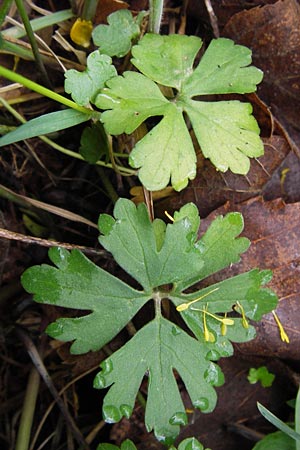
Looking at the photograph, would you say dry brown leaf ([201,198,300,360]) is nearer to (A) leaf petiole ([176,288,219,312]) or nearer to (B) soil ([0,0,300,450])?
(B) soil ([0,0,300,450])

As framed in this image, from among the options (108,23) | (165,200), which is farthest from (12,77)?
(165,200)

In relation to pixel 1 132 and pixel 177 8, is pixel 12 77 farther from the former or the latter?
pixel 177 8

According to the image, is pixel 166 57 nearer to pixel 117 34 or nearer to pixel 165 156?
pixel 117 34

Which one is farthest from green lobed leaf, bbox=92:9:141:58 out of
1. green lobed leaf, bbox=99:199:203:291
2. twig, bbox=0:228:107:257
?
twig, bbox=0:228:107:257

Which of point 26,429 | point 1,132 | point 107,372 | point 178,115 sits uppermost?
point 178,115

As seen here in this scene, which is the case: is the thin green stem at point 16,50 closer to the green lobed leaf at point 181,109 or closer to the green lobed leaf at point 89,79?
the green lobed leaf at point 89,79

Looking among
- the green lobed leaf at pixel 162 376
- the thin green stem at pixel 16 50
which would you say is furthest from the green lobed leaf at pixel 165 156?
the thin green stem at pixel 16 50

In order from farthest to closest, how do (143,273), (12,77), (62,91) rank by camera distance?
(62,91), (143,273), (12,77)
